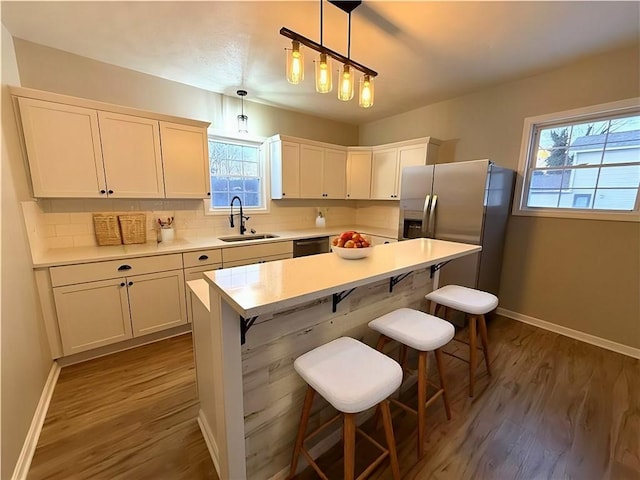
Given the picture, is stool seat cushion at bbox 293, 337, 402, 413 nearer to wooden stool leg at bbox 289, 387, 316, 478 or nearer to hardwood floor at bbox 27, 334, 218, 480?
wooden stool leg at bbox 289, 387, 316, 478

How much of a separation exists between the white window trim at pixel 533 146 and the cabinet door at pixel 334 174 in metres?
2.26

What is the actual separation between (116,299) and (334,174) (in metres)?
3.12

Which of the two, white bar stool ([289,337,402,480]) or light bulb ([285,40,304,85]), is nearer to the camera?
white bar stool ([289,337,402,480])

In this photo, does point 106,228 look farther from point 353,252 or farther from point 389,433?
point 389,433

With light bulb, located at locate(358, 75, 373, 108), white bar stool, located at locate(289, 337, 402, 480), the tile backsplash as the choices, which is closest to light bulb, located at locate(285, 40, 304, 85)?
light bulb, located at locate(358, 75, 373, 108)

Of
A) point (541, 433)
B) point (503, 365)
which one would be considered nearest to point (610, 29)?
point (503, 365)

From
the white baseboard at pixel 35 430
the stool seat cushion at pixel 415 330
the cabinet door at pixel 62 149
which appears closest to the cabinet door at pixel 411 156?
the stool seat cushion at pixel 415 330

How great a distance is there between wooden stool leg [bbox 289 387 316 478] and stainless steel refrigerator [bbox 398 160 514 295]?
2275 mm

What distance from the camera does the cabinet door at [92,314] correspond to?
2111 millimetres

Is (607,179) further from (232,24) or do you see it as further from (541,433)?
(232,24)

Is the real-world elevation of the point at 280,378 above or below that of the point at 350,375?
below

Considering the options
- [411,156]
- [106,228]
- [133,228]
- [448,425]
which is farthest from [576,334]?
[106,228]

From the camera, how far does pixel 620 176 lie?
97.6 inches

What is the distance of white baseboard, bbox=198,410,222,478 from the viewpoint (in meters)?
1.39
